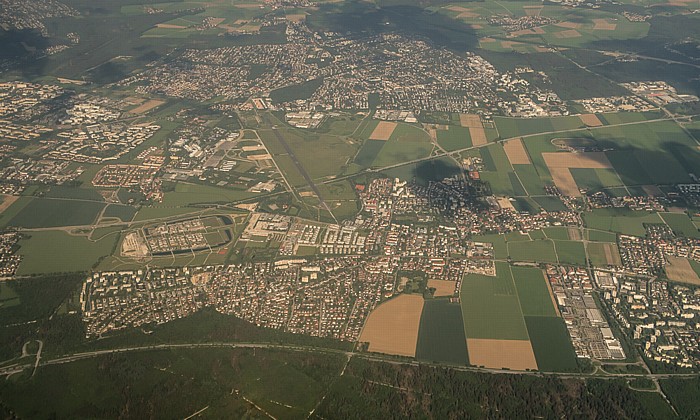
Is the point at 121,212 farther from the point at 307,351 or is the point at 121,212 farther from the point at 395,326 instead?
the point at 395,326

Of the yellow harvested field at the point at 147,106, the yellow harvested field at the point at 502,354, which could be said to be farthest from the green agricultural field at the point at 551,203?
the yellow harvested field at the point at 147,106

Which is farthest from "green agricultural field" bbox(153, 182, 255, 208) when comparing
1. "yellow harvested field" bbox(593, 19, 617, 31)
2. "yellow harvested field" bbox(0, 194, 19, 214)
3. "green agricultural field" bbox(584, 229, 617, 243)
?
"yellow harvested field" bbox(593, 19, 617, 31)

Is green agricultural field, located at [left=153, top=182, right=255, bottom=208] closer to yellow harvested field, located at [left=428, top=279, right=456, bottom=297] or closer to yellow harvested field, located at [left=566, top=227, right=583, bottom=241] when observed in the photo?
yellow harvested field, located at [left=428, top=279, right=456, bottom=297]

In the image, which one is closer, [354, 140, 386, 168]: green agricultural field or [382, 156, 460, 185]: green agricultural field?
[382, 156, 460, 185]: green agricultural field

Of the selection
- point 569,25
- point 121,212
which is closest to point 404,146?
point 121,212

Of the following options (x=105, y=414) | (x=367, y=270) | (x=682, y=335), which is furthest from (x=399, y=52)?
(x=105, y=414)

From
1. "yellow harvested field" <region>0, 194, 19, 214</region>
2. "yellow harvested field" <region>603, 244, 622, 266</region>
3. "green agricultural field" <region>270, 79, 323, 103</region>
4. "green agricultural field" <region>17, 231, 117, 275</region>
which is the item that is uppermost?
"yellow harvested field" <region>603, 244, 622, 266</region>

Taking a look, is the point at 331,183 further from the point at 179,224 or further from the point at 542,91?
the point at 542,91
